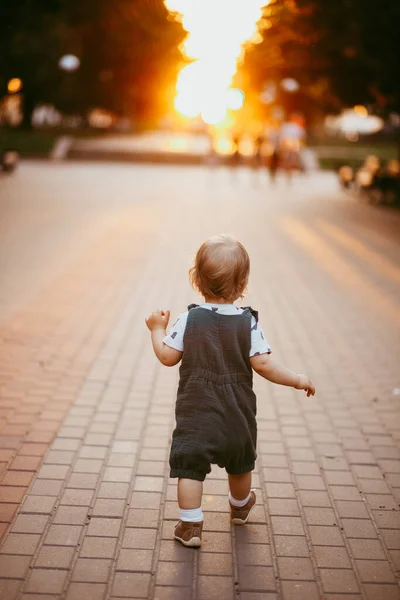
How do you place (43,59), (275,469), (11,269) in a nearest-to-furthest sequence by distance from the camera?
(275,469)
(11,269)
(43,59)

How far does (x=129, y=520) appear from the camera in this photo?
12.0 ft

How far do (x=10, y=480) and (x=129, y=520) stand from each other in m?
0.79

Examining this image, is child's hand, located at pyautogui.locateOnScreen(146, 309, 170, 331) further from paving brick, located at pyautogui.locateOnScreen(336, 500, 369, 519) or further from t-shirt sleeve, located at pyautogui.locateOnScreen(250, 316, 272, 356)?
paving brick, located at pyautogui.locateOnScreen(336, 500, 369, 519)

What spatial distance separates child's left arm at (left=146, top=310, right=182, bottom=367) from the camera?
3330 millimetres

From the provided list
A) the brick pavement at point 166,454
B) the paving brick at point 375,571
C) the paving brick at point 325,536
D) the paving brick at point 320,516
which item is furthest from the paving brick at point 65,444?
the paving brick at point 375,571

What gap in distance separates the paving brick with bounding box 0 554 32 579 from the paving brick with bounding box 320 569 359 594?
1.27 meters

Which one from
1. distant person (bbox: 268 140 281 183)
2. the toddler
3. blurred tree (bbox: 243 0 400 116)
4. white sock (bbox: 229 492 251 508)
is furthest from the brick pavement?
distant person (bbox: 268 140 281 183)

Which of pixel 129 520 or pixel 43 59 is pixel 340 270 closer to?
pixel 129 520

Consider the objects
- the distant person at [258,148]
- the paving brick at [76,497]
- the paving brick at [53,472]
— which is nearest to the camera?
the paving brick at [76,497]

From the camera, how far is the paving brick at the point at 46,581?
3.01 m

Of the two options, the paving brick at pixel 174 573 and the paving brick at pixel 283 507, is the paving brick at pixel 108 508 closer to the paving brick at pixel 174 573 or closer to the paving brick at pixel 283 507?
the paving brick at pixel 174 573

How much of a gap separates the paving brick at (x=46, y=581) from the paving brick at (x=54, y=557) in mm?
47

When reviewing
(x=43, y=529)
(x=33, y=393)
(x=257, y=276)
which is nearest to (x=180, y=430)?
(x=43, y=529)

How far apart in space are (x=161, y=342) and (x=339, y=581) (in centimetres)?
128
